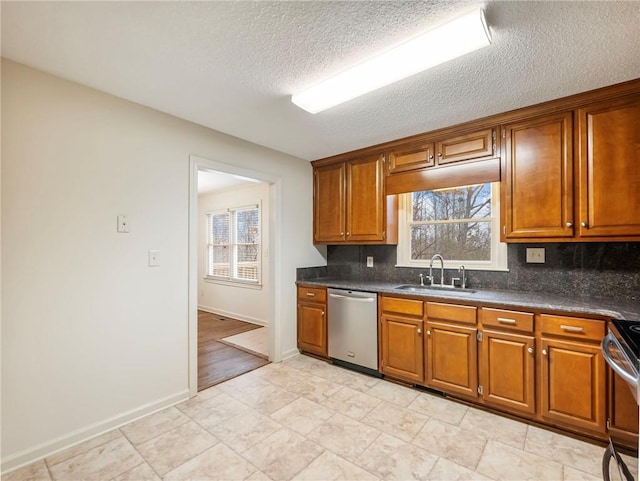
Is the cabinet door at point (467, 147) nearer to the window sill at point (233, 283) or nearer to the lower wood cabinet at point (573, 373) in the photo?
the lower wood cabinet at point (573, 373)

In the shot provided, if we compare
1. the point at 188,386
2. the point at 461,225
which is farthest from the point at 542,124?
the point at 188,386

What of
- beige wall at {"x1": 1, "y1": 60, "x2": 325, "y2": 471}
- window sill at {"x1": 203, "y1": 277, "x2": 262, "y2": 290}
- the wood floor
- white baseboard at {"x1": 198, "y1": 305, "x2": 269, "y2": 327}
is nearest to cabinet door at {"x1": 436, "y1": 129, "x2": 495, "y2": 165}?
beige wall at {"x1": 1, "y1": 60, "x2": 325, "y2": 471}

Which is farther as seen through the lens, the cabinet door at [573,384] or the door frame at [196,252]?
the door frame at [196,252]

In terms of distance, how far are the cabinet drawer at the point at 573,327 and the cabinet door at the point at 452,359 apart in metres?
0.47

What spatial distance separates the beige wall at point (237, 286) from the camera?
4898 mm

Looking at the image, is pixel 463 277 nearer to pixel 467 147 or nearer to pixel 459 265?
pixel 459 265

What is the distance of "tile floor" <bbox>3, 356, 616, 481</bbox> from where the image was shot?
170 centimetres

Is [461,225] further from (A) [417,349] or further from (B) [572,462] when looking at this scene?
(B) [572,462]

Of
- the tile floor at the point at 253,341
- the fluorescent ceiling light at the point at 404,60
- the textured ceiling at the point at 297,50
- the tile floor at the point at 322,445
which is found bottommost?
the tile floor at the point at 253,341

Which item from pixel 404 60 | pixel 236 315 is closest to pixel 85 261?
pixel 404 60

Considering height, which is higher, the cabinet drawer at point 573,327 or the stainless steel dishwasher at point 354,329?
the cabinet drawer at point 573,327

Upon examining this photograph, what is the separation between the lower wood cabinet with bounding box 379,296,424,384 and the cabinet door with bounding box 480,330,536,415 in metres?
0.50

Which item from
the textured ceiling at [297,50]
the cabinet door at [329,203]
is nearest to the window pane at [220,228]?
the cabinet door at [329,203]

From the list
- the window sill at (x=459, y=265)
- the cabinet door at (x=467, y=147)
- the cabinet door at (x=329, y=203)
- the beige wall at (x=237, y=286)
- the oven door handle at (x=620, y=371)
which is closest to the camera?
the oven door handle at (x=620, y=371)
